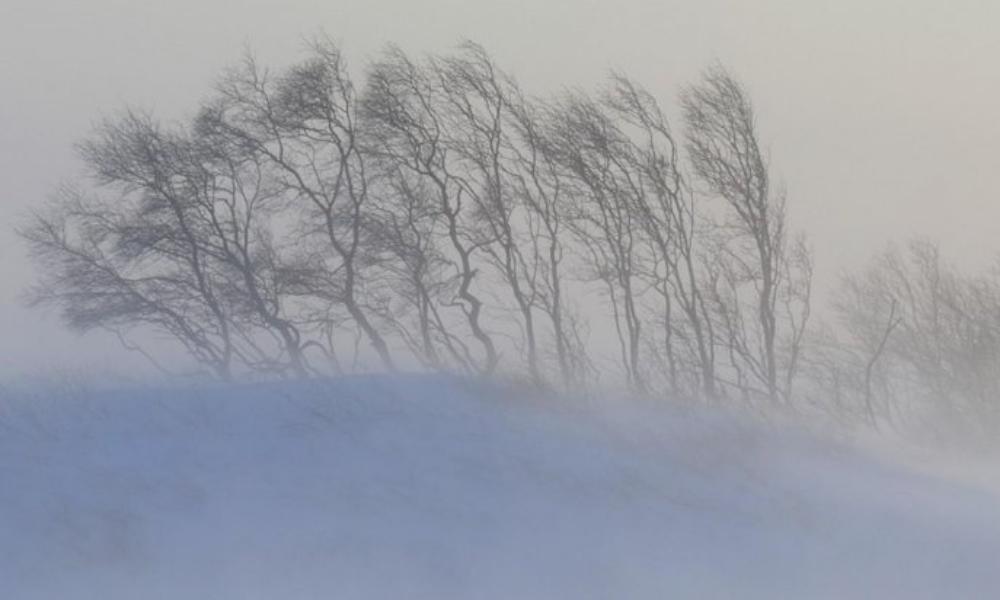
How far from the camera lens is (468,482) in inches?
811

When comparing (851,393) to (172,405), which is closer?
(172,405)

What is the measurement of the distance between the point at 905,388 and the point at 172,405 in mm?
33664

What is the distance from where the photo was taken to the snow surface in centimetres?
1789

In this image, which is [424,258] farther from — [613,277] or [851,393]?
[851,393]

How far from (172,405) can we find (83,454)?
84.0 inches

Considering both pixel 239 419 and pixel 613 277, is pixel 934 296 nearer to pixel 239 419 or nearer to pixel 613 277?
pixel 613 277

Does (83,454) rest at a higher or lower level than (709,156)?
lower

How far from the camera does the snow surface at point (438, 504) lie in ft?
58.7

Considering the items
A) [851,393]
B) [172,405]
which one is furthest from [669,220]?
[172,405]

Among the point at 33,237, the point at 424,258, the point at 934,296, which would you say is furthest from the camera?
the point at 934,296

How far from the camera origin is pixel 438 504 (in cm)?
1977

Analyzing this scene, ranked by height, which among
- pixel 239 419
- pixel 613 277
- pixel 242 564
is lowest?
pixel 242 564

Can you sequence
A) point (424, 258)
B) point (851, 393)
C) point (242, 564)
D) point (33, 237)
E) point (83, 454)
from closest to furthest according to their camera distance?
point (242, 564), point (83, 454), point (424, 258), point (33, 237), point (851, 393)

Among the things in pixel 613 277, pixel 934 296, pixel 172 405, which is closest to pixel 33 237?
pixel 613 277
